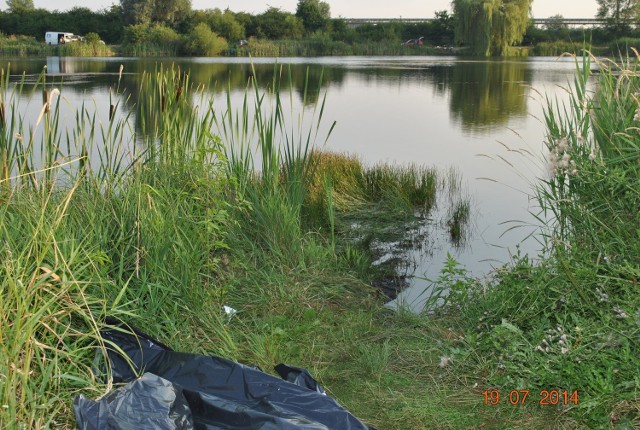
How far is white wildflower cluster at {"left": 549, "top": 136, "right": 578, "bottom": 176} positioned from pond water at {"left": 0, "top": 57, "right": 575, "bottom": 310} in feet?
0.60

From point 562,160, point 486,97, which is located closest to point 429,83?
point 486,97

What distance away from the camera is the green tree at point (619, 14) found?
1293 inches

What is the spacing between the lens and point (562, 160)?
9.08 ft

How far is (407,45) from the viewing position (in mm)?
38750

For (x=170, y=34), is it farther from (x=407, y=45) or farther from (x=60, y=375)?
(x=60, y=375)

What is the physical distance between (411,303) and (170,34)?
3186 centimetres

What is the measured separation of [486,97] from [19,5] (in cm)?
3527

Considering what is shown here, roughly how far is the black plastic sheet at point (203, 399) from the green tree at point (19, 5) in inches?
1613

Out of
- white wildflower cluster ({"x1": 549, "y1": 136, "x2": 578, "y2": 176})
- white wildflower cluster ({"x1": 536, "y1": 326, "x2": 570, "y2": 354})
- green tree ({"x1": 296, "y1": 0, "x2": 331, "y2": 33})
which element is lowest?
white wildflower cluster ({"x1": 536, "y1": 326, "x2": 570, "y2": 354})

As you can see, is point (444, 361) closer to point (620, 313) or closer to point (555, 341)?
point (555, 341)

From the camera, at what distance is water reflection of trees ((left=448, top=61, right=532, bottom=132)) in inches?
466

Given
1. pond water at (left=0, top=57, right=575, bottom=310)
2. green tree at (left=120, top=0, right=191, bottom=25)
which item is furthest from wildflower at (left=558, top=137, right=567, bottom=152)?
green tree at (left=120, top=0, right=191, bottom=25)

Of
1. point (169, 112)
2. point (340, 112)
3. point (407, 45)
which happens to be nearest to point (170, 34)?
point (407, 45)

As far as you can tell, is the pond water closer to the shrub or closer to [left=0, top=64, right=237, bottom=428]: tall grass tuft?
[left=0, top=64, right=237, bottom=428]: tall grass tuft
